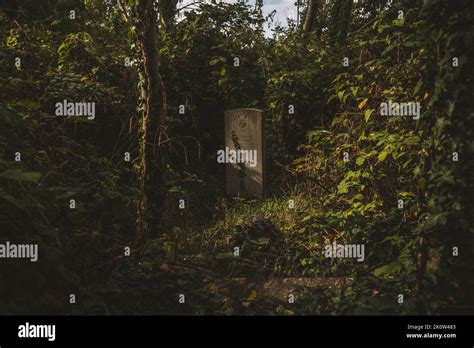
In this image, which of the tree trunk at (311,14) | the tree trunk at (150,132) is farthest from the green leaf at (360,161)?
the tree trunk at (311,14)

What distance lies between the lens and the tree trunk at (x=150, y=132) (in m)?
6.33

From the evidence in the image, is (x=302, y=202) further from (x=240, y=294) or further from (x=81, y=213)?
(x=81, y=213)

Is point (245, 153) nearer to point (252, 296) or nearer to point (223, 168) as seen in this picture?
point (223, 168)

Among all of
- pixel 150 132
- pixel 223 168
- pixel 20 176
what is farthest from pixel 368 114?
pixel 20 176

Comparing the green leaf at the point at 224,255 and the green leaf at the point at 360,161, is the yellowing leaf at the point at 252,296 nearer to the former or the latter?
the green leaf at the point at 224,255

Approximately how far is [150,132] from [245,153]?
10.2 feet

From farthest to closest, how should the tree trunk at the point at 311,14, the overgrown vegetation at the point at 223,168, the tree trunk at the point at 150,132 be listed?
the tree trunk at the point at 311,14, the tree trunk at the point at 150,132, the overgrown vegetation at the point at 223,168

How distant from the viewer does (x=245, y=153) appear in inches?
365

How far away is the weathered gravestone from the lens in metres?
9.07

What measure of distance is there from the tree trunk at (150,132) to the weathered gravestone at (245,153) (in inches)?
113

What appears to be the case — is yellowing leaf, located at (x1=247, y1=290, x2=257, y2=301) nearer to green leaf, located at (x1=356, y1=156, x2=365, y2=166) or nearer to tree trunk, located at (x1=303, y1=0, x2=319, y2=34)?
green leaf, located at (x1=356, y1=156, x2=365, y2=166)

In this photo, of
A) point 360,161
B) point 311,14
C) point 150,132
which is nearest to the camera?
point 150,132
